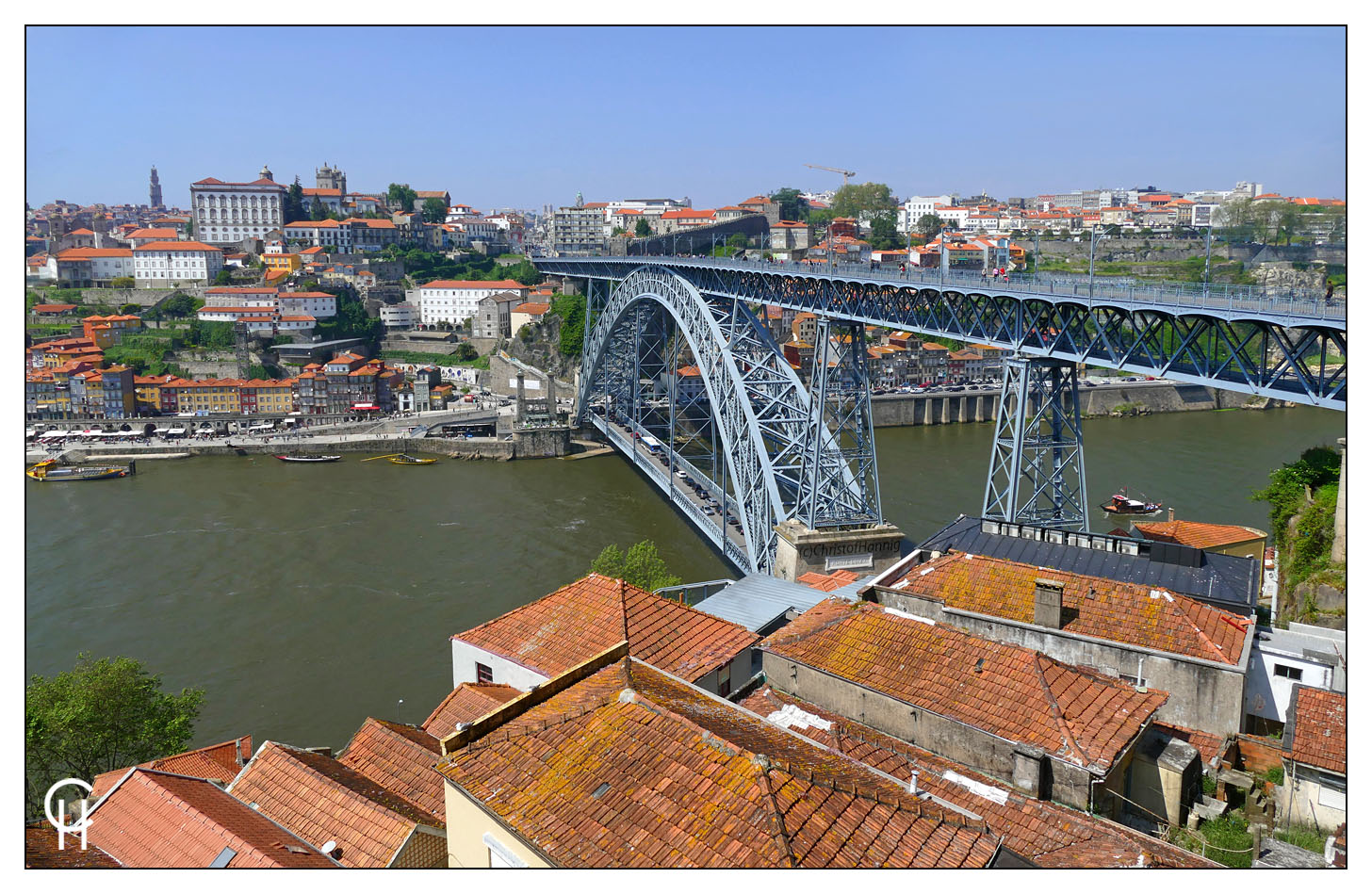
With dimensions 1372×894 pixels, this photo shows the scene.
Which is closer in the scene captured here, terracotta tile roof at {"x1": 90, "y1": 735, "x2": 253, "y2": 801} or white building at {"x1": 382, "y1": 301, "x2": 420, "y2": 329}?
terracotta tile roof at {"x1": 90, "y1": 735, "x2": 253, "y2": 801}

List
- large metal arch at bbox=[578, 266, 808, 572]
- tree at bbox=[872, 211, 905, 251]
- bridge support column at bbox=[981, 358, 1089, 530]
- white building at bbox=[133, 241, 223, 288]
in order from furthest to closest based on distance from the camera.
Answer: tree at bbox=[872, 211, 905, 251]
white building at bbox=[133, 241, 223, 288]
large metal arch at bbox=[578, 266, 808, 572]
bridge support column at bbox=[981, 358, 1089, 530]

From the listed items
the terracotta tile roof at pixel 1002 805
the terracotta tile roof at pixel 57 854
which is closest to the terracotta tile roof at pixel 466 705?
the terracotta tile roof at pixel 1002 805

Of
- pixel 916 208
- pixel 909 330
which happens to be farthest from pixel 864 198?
pixel 909 330

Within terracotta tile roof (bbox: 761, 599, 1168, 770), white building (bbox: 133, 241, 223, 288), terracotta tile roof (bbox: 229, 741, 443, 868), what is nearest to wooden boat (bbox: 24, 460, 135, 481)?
white building (bbox: 133, 241, 223, 288)

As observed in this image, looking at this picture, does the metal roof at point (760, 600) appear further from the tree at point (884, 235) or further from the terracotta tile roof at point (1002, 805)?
the tree at point (884, 235)

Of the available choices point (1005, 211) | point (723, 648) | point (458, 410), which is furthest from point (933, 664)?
point (1005, 211)

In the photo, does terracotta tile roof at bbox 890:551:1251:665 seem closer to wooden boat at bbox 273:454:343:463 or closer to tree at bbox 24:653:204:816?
tree at bbox 24:653:204:816

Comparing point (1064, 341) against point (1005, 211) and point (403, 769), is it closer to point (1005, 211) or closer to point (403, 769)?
point (403, 769)
